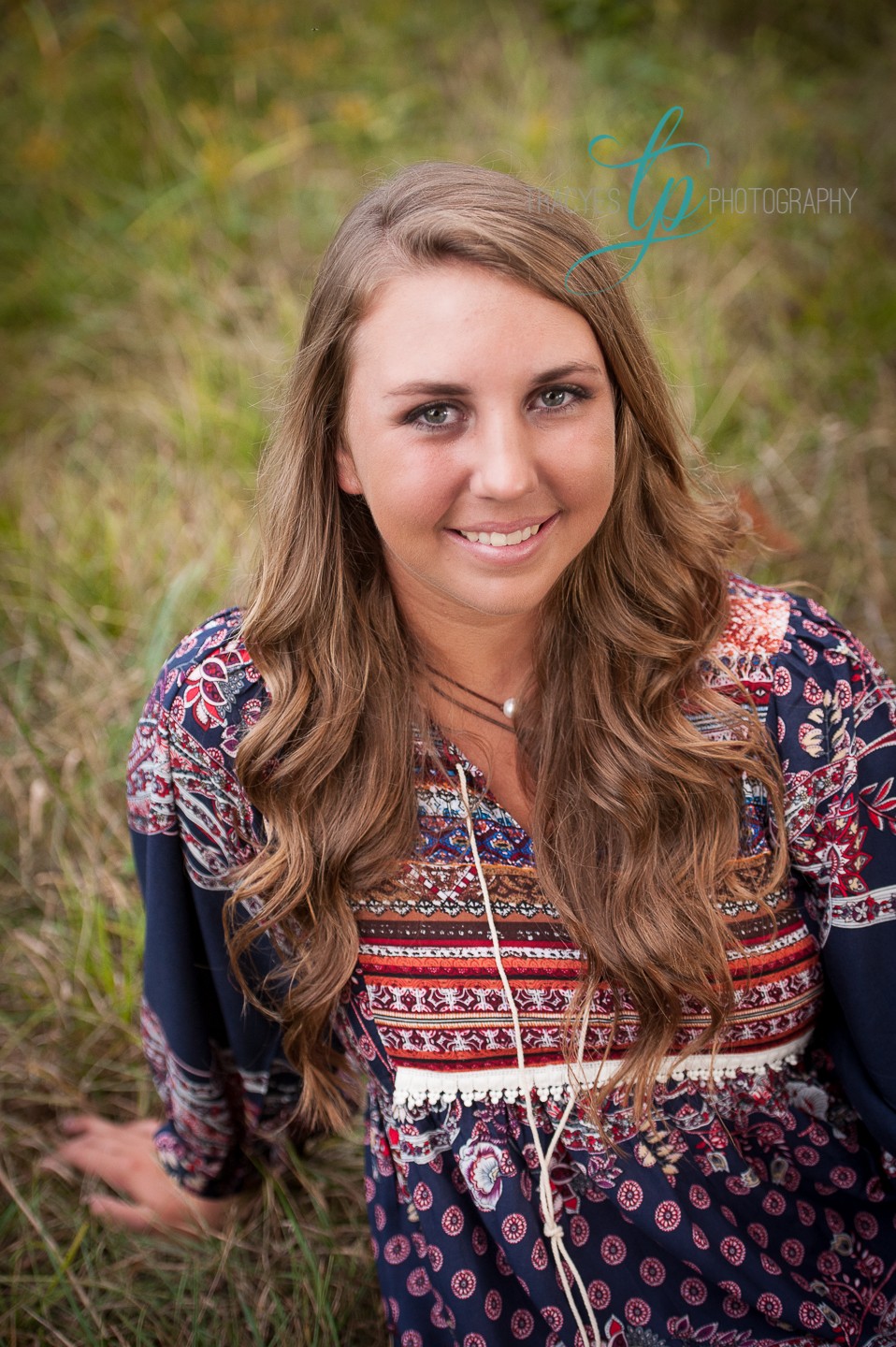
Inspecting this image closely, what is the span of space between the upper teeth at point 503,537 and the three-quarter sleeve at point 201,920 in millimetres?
405

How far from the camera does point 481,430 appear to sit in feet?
4.13

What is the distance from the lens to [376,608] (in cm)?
155

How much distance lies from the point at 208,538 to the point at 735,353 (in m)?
1.67

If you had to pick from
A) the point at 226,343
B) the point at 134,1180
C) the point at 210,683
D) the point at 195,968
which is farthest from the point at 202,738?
the point at 226,343

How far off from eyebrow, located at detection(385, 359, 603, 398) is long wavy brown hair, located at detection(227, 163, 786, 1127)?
4.5 inches

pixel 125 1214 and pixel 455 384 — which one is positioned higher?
pixel 455 384

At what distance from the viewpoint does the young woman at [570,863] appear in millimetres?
1429

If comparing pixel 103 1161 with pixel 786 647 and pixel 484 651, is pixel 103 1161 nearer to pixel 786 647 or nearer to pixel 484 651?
pixel 484 651

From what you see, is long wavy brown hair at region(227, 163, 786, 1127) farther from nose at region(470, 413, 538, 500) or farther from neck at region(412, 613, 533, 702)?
nose at region(470, 413, 538, 500)

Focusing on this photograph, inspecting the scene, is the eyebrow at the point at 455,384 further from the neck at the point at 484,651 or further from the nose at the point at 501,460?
the neck at the point at 484,651

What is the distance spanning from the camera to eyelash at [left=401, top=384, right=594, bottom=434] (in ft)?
4.17

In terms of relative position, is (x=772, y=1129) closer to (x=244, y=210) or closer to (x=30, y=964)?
(x=30, y=964)

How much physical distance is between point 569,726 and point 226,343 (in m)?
2.36

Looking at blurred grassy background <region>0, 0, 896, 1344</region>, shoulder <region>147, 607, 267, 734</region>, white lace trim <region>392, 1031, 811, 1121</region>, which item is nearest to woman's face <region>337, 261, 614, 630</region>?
shoulder <region>147, 607, 267, 734</region>
